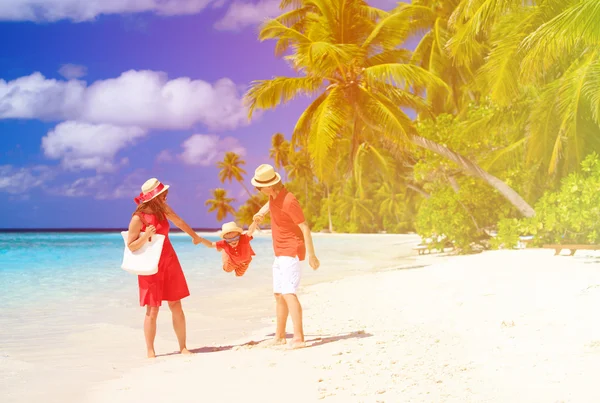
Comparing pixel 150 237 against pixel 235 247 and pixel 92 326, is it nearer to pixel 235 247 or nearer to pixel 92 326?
pixel 235 247

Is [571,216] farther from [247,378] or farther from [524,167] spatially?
[247,378]

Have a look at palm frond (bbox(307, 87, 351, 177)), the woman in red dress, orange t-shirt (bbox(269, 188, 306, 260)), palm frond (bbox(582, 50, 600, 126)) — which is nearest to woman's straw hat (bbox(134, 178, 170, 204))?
the woman in red dress

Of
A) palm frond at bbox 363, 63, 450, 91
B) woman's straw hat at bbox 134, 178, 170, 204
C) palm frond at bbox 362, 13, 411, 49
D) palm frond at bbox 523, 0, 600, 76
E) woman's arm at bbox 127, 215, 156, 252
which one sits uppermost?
palm frond at bbox 362, 13, 411, 49

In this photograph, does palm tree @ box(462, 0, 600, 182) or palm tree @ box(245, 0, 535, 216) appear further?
palm tree @ box(245, 0, 535, 216)

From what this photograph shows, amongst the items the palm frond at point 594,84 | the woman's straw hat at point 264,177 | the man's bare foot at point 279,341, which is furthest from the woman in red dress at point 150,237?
the palm frond at point 594,84

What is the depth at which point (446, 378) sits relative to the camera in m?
3.99

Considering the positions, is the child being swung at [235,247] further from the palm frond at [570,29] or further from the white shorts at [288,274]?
the palm frond at [570,29]

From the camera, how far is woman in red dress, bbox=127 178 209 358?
5117mm

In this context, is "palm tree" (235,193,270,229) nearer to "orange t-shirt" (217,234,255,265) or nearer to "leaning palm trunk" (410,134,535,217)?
"leaning palm trunk" (410,134,535,217)

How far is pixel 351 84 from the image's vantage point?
1711 cm

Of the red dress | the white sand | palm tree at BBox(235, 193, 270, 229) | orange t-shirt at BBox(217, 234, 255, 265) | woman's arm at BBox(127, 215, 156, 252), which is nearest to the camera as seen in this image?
the white sand

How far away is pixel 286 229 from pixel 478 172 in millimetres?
12155

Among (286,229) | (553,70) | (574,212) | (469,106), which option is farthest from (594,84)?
(286,229)

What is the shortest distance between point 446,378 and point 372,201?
54815 mm
